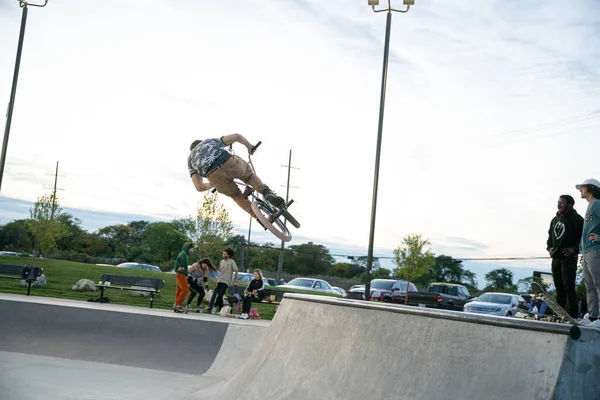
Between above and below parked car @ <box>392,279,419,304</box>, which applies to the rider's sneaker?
above

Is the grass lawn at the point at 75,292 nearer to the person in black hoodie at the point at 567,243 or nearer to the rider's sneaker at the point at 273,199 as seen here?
the rider's sneaker at the point at 273,199

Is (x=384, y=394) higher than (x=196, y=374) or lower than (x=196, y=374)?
higher

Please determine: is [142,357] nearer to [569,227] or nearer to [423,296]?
[569,227]

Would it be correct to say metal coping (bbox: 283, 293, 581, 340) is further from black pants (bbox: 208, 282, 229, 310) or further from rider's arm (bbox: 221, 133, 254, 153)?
black pants (bbox: 208, 282, 229, 310)

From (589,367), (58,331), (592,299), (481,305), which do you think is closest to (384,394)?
(589,367)

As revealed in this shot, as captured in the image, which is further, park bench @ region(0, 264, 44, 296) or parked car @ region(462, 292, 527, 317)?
parked car @ region(462, 292, 527, 317)

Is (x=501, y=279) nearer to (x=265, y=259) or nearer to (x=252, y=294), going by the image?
(x=265, y=259)

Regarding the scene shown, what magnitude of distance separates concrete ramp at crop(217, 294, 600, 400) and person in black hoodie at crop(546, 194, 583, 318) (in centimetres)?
278

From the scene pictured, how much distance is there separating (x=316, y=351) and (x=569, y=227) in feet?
10.8

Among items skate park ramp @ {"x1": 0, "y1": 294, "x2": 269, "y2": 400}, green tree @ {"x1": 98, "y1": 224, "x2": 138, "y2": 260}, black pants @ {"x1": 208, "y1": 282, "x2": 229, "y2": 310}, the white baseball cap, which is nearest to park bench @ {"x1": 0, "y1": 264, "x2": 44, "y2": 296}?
black pants @ {"x1": 208, "y1": 282, "x2": 229, "y2": 310}

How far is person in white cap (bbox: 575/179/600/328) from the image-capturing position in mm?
6172

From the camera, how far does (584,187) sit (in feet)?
21.2

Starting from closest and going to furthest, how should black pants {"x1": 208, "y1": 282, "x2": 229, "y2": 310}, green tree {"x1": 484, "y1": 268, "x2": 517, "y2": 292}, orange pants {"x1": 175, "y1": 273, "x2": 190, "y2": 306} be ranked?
orange pants {"x1": 175, "y1": 273, "x2": 190, "y2": 306} < black pants {"x1": 208, "y1": 282, "x2": 229, "y2": 310} < green tree {"x1": 484, "y1": 268, "x2": 517, "y2": 292}

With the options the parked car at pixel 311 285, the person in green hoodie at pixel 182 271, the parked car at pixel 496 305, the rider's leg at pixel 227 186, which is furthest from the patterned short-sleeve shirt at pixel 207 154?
the parked car at pixel 311 285
